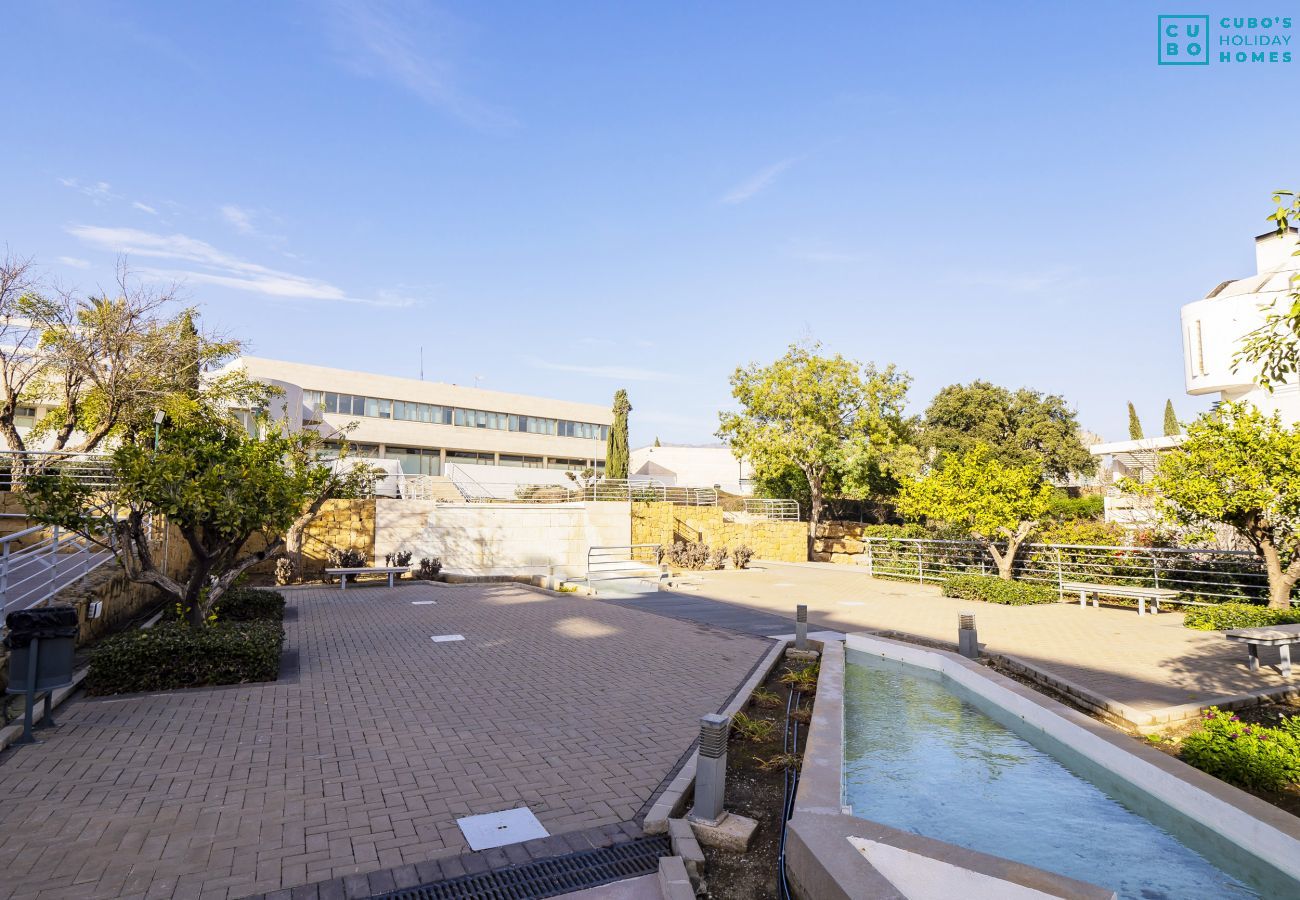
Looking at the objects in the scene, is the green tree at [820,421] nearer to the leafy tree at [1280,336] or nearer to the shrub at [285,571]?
the shrub at [285,571]

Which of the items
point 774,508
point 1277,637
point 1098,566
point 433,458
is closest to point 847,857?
point 1277,637

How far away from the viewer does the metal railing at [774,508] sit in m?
31.2

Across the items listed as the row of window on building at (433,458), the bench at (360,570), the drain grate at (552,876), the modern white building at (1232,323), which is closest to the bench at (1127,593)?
the modern white building at (1232,323)

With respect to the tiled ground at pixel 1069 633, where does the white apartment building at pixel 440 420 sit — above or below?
above

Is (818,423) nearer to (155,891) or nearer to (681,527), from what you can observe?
(681,527)

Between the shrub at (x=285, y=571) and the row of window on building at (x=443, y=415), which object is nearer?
the shrub at (x=285, y=571)

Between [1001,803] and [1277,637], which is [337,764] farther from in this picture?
[1277,637]

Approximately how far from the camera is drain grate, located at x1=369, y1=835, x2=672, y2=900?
3.80 m

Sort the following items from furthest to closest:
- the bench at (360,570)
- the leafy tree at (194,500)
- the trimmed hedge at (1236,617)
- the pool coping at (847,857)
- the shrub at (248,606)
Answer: the bench at (360,570), the shrub at (248,606), the trimmed hedge at (1236,617), the leafy tree at (194,500), the pool coping at (847,857)

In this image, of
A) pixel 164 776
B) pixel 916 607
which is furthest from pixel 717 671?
pixel 916 607

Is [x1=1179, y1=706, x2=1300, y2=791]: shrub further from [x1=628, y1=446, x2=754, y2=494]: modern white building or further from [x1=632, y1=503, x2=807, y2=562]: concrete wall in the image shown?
[x1=628, y1=446, x2=754, y2=494]: modern white building

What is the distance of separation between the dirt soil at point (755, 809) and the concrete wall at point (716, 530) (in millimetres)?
18725

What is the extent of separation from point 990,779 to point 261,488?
887 centimetres

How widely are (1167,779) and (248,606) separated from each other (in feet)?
39.9
